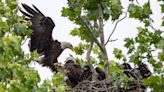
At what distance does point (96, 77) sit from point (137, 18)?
1.33 metres

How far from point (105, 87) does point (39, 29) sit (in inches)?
128

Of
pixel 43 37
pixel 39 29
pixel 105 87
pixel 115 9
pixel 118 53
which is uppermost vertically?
pixel 39 29

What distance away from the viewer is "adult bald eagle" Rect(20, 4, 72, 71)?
12.8 meters

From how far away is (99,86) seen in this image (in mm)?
10297

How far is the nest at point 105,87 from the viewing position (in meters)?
10.1

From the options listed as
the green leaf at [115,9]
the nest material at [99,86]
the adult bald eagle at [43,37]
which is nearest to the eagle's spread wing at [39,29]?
the adult bald eagle at [43,37]

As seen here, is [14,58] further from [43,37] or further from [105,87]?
[43,37]

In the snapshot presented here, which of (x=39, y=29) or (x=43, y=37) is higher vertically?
(x=39, y=29)

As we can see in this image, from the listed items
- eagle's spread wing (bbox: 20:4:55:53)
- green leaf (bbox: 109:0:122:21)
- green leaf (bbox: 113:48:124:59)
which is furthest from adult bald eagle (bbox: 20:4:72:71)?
green leaf (bbox: 109:0:122:21)

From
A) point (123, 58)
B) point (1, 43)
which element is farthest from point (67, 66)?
point (1, 43)

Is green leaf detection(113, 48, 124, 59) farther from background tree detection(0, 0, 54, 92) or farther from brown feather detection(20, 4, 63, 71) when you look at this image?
background tree detection(0, 0, 54, 92)

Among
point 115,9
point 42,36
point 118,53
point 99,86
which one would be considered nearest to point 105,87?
point 99,86

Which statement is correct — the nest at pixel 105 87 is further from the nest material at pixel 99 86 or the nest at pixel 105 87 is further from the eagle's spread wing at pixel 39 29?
the eagle's spread wing at pixel 39 29

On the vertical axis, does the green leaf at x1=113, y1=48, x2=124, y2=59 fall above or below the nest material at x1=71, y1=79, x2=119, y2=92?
above
